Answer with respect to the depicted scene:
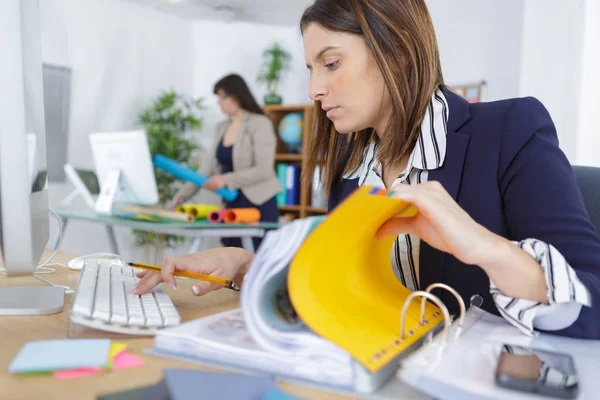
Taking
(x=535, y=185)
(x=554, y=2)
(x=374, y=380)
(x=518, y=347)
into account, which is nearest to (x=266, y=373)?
(x=374, y=380)

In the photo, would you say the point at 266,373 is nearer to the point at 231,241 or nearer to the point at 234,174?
the point at 234,174

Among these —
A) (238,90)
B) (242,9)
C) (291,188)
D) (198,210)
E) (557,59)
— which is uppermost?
(242,9)

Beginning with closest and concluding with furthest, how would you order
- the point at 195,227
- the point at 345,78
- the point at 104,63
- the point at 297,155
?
the point at 345,78 → the point at 195,227 → the point at 104,63 → the point at 297,155

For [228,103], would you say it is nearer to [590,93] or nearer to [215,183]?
[215,183]

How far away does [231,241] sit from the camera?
3.97m

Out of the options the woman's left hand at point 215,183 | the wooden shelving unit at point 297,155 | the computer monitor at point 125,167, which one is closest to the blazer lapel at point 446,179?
the computer monitor at point 125,167

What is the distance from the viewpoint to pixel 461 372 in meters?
0.48

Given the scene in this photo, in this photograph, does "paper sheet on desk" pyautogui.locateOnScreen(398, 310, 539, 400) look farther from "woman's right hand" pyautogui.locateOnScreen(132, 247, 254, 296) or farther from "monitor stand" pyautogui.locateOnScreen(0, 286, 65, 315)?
"monitor stand" pyautogui.locateOnScreen(0, 286, 65, 315)

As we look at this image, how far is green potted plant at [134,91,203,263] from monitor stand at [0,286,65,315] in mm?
3776

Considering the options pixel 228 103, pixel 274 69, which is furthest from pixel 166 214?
pixel 274 69

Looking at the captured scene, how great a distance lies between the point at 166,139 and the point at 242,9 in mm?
1497

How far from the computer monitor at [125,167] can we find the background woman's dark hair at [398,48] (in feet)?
5.58

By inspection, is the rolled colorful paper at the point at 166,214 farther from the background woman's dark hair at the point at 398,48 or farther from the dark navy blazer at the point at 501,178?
the dark navy blazer at the point at 501,178

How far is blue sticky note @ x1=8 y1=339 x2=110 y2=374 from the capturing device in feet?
1.70
